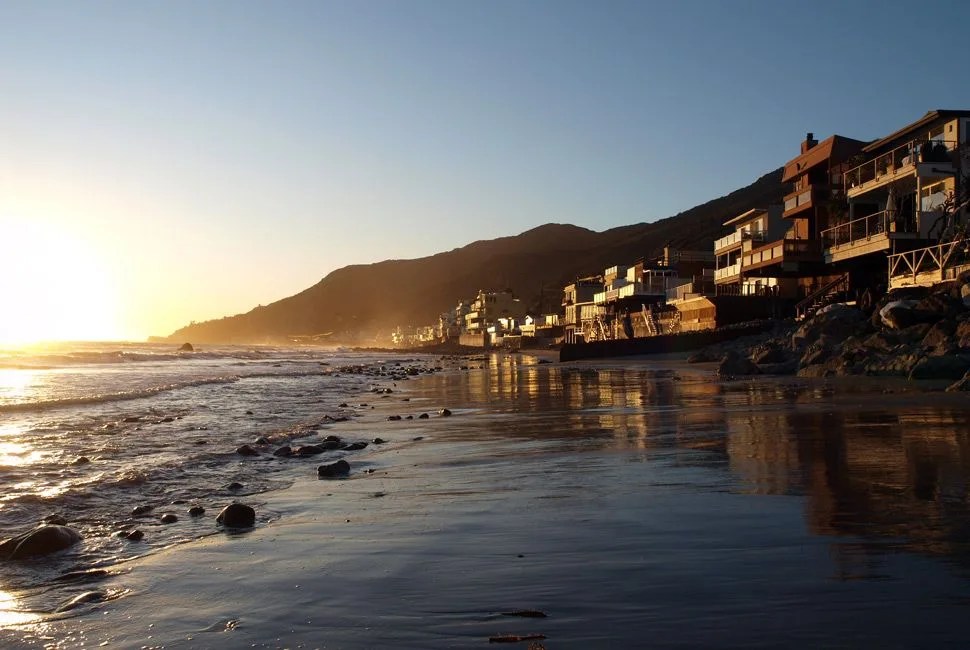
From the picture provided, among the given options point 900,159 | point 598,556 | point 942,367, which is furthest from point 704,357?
point 598,556

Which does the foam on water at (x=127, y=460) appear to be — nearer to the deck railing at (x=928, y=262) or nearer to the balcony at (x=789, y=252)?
the deck railing at (x=928, y=262)

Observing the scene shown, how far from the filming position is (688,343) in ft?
149

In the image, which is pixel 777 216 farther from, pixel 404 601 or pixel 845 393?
pixel 404 601

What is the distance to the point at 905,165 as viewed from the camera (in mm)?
35906

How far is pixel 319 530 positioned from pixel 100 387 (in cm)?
2759

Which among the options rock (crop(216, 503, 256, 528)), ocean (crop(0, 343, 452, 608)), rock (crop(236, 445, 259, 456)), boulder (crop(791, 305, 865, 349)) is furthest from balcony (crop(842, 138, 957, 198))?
rock (crop(216, 503, 256, 528))

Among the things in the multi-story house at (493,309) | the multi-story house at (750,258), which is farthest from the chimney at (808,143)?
the multi-story house at (493,309)

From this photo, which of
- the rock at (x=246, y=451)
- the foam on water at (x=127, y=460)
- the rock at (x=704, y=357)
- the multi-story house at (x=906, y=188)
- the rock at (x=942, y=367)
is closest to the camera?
the foam on water at (x=127, y=460)

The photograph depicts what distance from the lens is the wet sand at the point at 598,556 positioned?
3.89 meters

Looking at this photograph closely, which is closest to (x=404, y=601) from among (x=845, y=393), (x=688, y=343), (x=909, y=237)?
(x=845, y=393)

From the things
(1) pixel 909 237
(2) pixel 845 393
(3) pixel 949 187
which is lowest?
(2) pixel 845 393

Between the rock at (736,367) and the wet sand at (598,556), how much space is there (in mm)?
16626

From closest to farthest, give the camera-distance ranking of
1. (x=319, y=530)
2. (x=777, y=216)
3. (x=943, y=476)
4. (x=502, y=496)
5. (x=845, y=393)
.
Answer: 1. (x=319, y=530)
2. (x=943, y=476)
3. (x=502, y=496)
4. (x=845, y=393)
5. (x=777, y=216)

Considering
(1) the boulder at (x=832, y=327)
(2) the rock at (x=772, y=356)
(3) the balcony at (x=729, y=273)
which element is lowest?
(2) the rock at (x=772, y=356)
